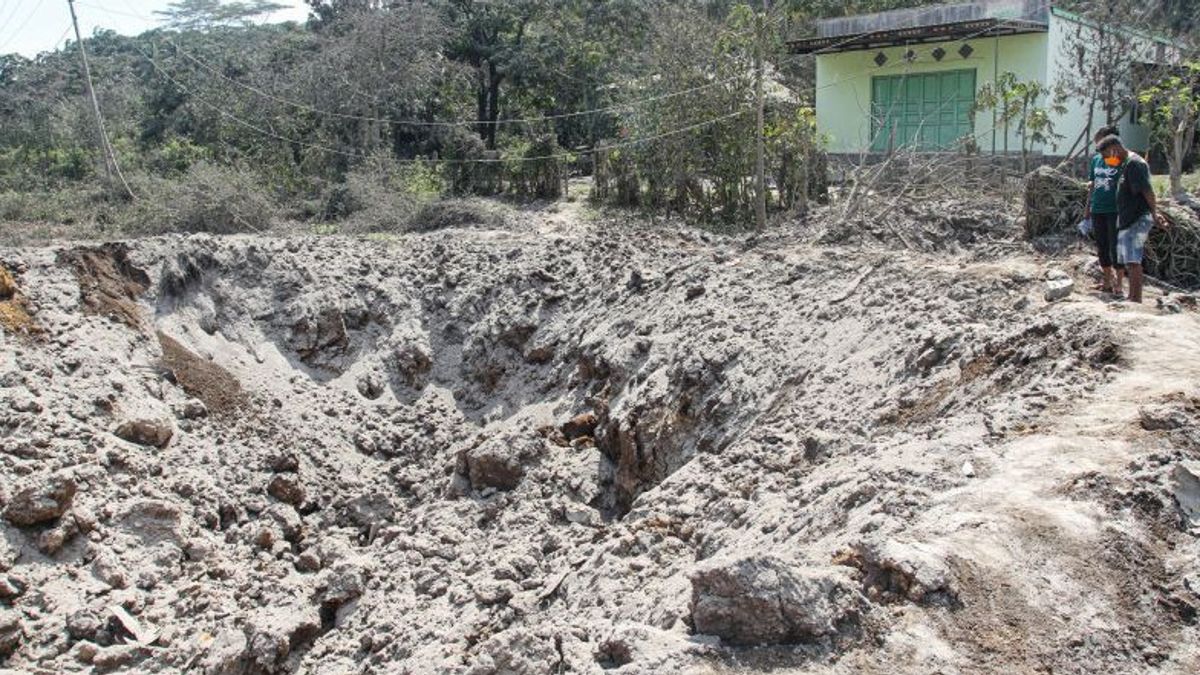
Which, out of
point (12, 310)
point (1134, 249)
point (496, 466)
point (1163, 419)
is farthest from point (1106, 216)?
point (12, 310)

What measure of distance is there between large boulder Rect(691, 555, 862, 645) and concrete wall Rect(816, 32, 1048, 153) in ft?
40.0

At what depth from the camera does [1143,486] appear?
14.6 ft

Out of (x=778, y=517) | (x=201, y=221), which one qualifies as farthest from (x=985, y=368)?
(x=201, y=221)

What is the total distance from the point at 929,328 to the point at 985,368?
2.69ft

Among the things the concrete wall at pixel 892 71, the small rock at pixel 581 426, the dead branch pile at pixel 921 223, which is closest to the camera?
the small rock at pixel 581 426

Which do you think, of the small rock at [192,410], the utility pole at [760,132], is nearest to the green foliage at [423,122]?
the utility pole at [760,132]

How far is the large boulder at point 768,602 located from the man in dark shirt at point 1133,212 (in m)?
4.20

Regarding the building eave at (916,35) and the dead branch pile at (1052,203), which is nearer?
the dead branch pile at (1052,203)

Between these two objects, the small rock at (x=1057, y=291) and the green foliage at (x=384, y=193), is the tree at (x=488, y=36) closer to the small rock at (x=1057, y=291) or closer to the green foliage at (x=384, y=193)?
the green foliage at (x=384, y=193)

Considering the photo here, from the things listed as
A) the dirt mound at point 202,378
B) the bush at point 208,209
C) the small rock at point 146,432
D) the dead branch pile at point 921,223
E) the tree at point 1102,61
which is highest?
the tree at point 1102,61

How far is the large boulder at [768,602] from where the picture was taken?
150 inches

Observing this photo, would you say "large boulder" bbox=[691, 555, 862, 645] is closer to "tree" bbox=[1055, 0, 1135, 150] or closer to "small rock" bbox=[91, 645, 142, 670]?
"small rock" bbox=[91, 645, 142, 670]

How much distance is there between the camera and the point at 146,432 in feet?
28.5

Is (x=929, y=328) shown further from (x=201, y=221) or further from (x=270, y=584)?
(x=201, y=221)
